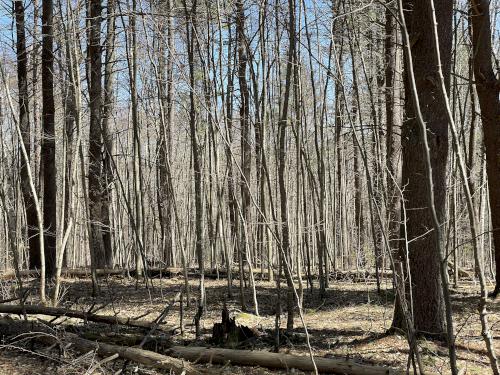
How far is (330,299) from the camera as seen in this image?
31.2 feet

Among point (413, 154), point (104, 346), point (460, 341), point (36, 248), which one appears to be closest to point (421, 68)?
point (413, 154)

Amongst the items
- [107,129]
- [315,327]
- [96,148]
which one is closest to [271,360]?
[315,327]

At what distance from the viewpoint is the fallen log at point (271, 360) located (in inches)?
179

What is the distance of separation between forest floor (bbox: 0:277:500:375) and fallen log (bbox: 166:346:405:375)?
88mm

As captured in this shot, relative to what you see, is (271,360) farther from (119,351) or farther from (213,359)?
(119,351)

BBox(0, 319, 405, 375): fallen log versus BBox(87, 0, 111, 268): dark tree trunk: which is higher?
BBox(87, 0, 111, 268): dark tree trunk

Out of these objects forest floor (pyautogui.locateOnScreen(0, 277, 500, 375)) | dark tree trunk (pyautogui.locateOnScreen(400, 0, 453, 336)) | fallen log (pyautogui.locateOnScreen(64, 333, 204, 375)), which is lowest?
forest floor (pyautogui.locateOnScreen(0, 277, 500, 375))

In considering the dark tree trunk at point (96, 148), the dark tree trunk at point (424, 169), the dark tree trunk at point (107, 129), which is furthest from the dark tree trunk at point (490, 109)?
the dark tree trunk at point (96, 148)

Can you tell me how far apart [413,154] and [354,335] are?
232 cm

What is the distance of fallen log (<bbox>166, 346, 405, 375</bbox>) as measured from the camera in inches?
179

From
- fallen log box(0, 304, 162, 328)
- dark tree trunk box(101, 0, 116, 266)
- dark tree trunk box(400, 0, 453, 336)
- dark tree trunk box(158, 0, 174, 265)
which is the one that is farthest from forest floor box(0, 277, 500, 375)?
dark tree trunk box(101, 0, 116, 266)

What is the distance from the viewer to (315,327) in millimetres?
6988

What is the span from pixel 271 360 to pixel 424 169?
2586 millimetres

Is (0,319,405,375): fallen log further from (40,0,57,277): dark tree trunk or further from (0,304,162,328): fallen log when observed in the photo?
(40,0,57,277): dark tree trunk
